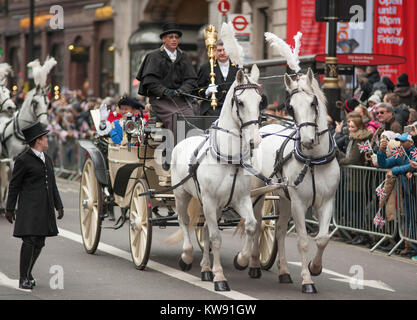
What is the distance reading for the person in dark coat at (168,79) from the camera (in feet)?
36.9

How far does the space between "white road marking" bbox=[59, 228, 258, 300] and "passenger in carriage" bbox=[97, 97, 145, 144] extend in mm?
1432

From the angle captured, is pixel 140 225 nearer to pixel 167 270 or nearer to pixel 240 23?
pixel 167 270

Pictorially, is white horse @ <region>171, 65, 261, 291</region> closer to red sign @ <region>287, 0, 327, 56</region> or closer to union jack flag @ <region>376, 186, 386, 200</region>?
union jack flag @ <region>376, 186, 386, 200</region>

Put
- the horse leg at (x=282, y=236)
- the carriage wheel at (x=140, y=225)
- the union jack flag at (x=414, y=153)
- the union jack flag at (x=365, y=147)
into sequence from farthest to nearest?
the union jack flag at (x=365, y=147), the union jack flag at (x=414, y=153), the carriage wheel at (x=140, y=225), the horse leg at (x=282, y=236)

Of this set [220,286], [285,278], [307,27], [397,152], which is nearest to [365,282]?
[285,278]

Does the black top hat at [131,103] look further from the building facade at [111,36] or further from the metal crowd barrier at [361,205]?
the building facade at [111,36]

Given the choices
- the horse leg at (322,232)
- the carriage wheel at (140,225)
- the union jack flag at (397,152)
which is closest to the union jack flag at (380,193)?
the union jack flag at (397,152)

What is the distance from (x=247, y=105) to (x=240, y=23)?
1148 centimetres

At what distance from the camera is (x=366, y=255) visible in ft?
41.5

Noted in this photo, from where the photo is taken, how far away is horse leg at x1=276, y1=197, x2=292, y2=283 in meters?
10.1

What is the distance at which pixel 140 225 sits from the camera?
10.9m

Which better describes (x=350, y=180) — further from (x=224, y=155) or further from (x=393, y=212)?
(x=224, y=155)

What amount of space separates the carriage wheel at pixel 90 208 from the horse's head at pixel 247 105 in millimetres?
3285
